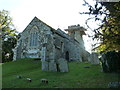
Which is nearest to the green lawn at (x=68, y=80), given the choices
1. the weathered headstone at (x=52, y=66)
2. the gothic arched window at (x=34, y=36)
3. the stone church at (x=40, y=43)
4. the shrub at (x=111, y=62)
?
the shrub at (x=111, y=62)

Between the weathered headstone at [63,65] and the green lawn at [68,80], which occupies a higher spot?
the weathered headstone at [63,65]

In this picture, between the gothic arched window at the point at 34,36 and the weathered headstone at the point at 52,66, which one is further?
the gothic arched window at the point at 34,36

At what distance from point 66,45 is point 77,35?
14287mm

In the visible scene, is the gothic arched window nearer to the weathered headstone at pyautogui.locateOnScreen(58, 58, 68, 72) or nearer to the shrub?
the weathered headstone at pyautogui.locateOnScreen(58, 58, 68, 72)

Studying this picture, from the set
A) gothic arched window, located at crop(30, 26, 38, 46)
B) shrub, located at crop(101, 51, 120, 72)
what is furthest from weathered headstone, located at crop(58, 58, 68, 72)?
gothic arched window, located at crop(30, 26, 38, 46)

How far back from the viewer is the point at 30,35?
1065 inches

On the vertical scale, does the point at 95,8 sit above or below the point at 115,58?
above

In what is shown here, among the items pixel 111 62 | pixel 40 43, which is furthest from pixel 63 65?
pixel 40 43

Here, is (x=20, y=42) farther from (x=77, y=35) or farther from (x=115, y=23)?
(x=115, y=23)

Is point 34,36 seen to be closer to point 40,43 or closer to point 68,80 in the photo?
point 40,43

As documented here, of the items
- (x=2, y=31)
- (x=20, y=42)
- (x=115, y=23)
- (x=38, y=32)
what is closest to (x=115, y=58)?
(x=115, y=23)

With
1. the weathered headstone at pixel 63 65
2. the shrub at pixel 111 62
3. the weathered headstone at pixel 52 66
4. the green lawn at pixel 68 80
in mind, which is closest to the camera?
the green lawn at pixel 68 80

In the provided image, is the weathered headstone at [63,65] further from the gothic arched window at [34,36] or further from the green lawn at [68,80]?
the gothic arched window at [34,36]

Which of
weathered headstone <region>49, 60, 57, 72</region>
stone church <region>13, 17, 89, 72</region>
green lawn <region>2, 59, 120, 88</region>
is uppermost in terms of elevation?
stone church <region>13, 17, 89, 72</region>
